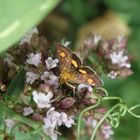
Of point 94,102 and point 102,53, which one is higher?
point 102,53

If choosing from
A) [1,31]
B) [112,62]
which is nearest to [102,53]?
[112,62]

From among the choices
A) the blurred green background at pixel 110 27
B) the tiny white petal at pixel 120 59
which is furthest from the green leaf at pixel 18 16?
the blurred green background at pixel 110 27

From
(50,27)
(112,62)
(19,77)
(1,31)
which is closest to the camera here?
(1,31)

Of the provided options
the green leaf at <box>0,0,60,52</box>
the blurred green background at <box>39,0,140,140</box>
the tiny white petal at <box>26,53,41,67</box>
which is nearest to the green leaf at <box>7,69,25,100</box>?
the tiny white petal at <box>26,53,41,67</box>

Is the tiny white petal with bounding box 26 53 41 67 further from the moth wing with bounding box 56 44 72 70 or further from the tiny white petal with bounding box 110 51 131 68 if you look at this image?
the tiny white petal with bounding box 110 51 131 68

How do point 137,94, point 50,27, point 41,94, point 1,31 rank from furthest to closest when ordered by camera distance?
point 50,27, point 137,94, point 41,94, point 1,31

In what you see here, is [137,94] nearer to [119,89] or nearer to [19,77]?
[119,89]
